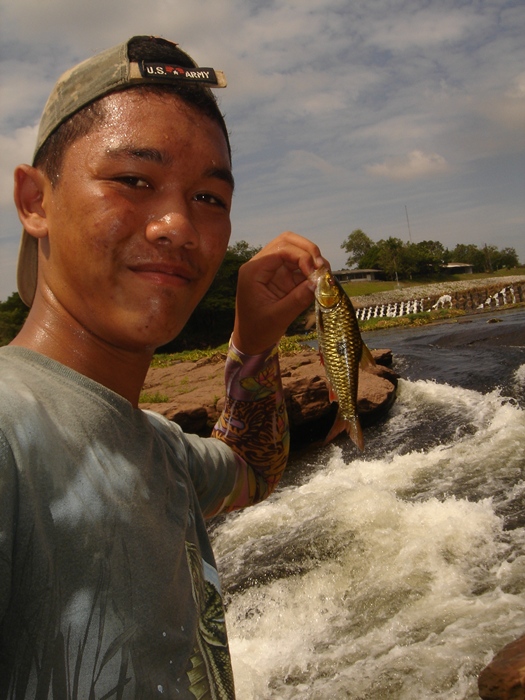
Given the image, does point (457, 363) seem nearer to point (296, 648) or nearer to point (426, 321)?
point (296, 648)

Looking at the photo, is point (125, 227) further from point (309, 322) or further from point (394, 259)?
point (394, 259)

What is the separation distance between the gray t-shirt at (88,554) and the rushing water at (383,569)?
381 centimetres

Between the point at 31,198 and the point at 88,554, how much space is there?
1025 mm

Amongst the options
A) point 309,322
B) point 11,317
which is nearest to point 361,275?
point 309,322

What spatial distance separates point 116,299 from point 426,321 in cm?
3840

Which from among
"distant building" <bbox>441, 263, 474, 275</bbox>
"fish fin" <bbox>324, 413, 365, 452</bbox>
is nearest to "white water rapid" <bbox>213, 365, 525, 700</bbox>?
"fish fin" <bbox>324, 413, 365, 452</bbox>

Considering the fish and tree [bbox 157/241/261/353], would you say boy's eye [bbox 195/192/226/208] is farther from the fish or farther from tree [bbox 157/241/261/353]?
tree [bbox 157/241/261/353]

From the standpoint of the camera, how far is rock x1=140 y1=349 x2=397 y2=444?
10.4 metres

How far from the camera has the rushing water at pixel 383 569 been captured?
467 centimetres

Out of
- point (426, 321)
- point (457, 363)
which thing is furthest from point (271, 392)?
point (426, 321)

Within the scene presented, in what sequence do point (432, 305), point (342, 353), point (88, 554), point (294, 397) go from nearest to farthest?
point (88, 554), point (342, 353), point (294, 397), point (432, 305)

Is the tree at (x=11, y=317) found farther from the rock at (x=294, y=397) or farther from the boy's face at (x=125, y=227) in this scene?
the boy's face at (x=125, y=227)

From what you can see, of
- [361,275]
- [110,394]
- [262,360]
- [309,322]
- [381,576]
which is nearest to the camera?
[110,394]

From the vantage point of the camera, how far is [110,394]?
1382mm
